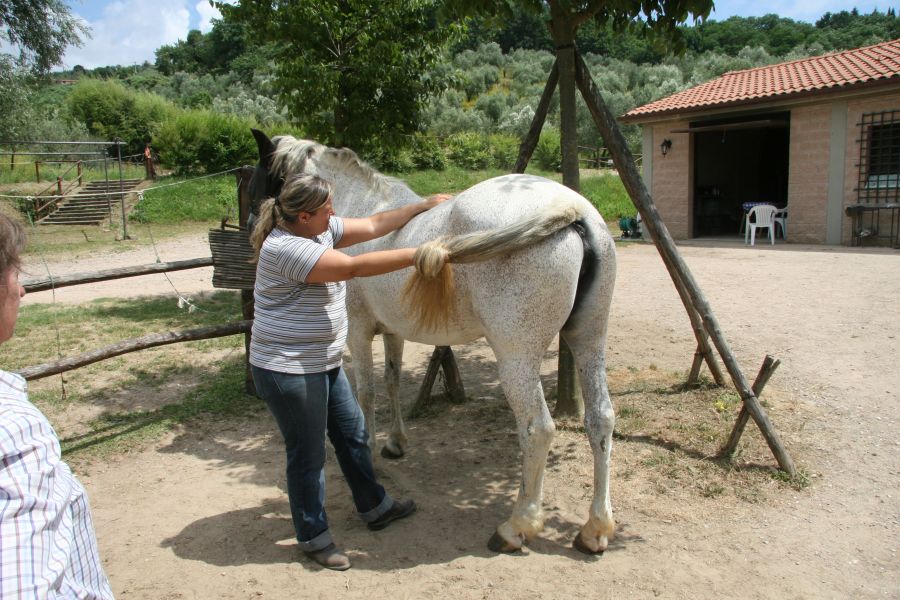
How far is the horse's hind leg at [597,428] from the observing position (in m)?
2.96

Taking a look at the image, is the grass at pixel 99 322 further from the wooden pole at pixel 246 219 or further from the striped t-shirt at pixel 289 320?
the striped t-shirt at pixel 289 320

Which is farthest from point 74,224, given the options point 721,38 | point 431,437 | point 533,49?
point 721,38

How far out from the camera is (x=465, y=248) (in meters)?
2.56

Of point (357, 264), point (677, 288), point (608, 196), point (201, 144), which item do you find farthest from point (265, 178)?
point (201, 144)

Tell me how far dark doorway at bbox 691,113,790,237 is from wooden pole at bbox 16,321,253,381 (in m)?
15.0

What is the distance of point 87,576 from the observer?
122cm

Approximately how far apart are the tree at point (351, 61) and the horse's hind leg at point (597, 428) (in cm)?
544

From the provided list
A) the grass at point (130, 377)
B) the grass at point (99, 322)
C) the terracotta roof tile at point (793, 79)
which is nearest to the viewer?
the grass at point (130, 377)

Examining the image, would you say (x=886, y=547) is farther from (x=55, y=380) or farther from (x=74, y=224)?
(x=74, y=224)

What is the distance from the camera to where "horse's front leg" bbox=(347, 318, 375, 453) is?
3.67 meters

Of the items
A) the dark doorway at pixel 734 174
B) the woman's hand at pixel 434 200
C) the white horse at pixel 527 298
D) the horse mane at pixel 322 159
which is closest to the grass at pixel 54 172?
the dark doorway at pixel 734 174

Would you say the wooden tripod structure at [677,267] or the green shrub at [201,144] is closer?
the wooden tripod structure at [677,267]

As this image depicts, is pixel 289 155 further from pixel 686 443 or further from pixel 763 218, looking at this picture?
pixel 763 218

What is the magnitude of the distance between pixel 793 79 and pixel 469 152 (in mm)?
12707
